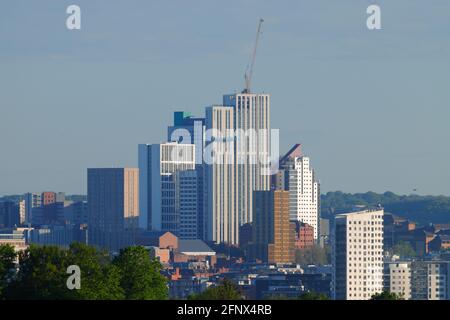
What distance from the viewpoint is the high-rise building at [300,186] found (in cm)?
12900

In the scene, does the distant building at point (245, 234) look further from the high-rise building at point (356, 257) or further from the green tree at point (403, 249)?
the high-rise building at point (356, 257)

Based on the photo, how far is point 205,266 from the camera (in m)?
106

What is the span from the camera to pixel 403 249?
10756cm

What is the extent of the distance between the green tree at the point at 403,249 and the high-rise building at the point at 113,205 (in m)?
17.2

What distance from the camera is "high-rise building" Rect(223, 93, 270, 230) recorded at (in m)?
134

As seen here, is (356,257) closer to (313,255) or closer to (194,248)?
(313,255)

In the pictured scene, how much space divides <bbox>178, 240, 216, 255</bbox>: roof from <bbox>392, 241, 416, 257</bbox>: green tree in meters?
13.7

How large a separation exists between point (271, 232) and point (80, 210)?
1771cm

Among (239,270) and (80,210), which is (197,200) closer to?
(80,210)

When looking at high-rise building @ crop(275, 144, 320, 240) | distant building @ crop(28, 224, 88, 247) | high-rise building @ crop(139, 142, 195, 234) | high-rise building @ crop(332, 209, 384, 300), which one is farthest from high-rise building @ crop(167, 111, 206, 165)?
high-rise building @ crop(332, 209, 384, 300)

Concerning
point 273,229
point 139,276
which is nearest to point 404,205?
point 273,229

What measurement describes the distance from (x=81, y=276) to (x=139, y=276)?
102 inches

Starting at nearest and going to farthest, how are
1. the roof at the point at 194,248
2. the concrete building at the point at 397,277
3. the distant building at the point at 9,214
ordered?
the concrete building at the point at 397,277
the roof at the point at 194,248
the distant building at the point at 9,214

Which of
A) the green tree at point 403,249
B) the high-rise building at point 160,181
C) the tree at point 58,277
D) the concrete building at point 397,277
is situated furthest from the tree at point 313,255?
the tree at point 58,277
